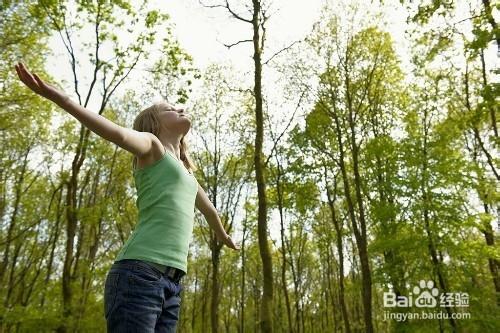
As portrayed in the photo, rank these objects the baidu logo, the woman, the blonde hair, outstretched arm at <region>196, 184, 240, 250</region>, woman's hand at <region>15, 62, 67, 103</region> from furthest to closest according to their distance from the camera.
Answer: the baidu logo → outstretched arm at <region>196, 184, 240, 250</region> → the blonde hair → the woman → woman's hand at <region>15, 62, 67, 103</region>

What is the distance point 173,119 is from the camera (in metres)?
2.50

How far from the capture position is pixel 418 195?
14.5m

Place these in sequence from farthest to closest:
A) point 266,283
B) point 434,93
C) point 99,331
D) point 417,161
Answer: point 99,331 → point 434,93 → point 417,161 → point 266,283

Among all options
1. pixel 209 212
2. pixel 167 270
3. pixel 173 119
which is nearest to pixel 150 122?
pixel 173 119

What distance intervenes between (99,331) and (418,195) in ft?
72.5

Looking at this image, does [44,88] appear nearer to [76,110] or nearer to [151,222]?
[76,110]

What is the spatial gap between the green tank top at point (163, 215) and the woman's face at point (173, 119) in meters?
0.23

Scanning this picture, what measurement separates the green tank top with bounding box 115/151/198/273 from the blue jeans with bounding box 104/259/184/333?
7cm

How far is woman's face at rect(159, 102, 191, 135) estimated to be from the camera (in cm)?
249

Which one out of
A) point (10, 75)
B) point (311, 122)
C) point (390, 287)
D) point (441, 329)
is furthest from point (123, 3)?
point (441, 329)

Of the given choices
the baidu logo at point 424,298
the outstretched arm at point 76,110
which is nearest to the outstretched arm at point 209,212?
the outstretched arm at point 76,110

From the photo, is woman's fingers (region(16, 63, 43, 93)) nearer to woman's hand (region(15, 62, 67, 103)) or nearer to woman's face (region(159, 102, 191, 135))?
woman's hand (region(15, 62, 67, 103))

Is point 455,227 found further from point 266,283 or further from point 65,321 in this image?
point 65,321

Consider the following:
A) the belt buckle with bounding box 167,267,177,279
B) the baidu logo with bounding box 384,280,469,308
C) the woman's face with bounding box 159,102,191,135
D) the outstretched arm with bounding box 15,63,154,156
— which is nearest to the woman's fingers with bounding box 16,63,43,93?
the outstretched arm with bounding box 15,63,154,156
